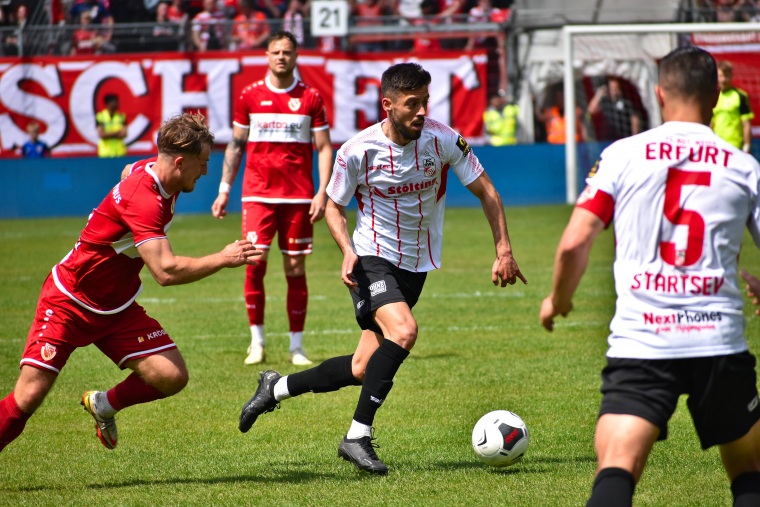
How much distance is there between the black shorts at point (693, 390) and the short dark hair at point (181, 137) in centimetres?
243

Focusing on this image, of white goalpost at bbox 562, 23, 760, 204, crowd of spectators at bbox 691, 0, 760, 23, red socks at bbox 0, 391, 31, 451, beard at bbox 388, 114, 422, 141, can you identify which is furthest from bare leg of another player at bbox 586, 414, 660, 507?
crowd of spectators at bbox 691, 0, 760, 23

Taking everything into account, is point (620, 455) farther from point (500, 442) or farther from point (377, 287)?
point (377, 287)

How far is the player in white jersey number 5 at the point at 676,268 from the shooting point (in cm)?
347

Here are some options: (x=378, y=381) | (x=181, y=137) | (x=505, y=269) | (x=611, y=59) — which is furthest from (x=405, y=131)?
(x=611, y=59)

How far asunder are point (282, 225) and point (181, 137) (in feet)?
12.3

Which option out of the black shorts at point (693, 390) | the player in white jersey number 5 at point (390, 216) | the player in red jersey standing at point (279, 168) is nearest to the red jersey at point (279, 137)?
the player in red jersey standing at point (279, 168)

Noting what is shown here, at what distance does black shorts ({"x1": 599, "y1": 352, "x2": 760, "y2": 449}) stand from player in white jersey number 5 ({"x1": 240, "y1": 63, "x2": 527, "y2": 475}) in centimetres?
198

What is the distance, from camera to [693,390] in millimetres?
3533

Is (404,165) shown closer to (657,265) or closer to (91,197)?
(657,265)

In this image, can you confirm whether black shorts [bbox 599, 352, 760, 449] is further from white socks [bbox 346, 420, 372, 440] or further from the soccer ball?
white socks [bbox 346, 420, 372, 440]

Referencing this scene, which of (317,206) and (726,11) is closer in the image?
(317,206)

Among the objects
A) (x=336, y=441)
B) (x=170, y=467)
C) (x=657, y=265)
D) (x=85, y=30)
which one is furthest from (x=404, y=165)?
(x=85, y=30)

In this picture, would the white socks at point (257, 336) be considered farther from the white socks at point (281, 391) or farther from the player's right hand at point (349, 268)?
the player's right hand at point (349, 268)

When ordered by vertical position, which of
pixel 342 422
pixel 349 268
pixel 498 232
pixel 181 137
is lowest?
pixel 342 422
